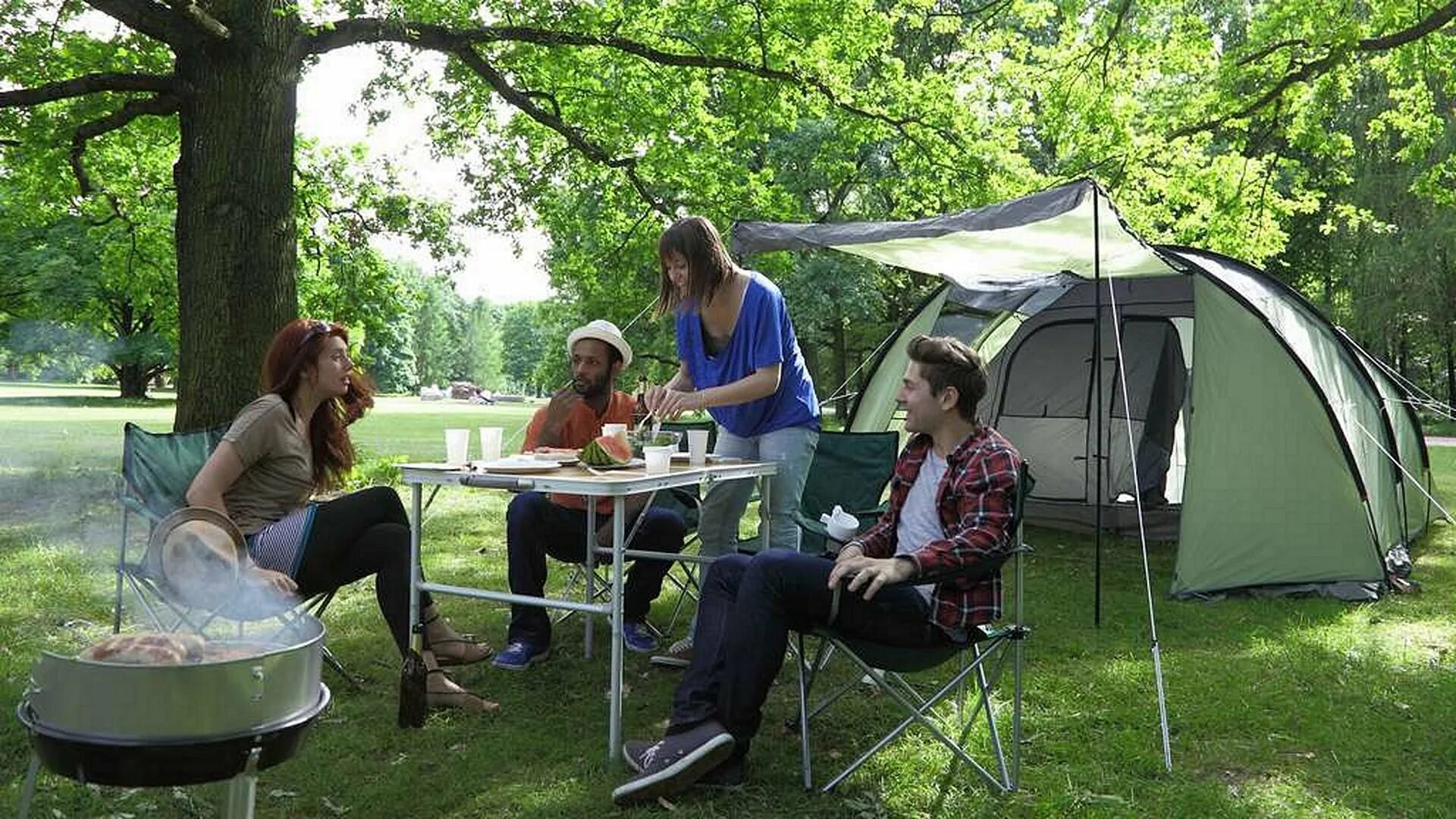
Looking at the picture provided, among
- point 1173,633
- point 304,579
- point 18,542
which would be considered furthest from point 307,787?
point 18,542

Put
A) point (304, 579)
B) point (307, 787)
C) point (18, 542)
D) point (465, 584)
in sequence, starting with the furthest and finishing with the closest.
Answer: point (18, 542) → point (465, 584) → point (304, 579) → point (307, 787)

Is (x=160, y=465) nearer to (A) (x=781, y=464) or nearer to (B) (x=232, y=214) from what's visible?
(A) (x=781, y=464)

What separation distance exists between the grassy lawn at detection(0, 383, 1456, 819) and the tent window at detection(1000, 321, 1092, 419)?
7.13 ft

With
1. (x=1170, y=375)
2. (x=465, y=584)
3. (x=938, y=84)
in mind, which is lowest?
(x=465, y=584)

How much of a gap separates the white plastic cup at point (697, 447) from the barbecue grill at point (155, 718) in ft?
5.56

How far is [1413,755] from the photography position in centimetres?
314

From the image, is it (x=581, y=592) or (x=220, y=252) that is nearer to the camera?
(x=581, y=592)

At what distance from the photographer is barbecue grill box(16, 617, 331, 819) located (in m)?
1.60

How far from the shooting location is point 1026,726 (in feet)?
10.9

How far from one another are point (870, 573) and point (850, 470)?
1.92m

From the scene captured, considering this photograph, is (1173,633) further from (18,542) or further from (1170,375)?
(18,542)

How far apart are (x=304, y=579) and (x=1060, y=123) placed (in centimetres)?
860

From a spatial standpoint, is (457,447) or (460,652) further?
(460,652)

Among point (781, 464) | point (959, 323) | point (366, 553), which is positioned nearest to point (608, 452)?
point (781, 464)
